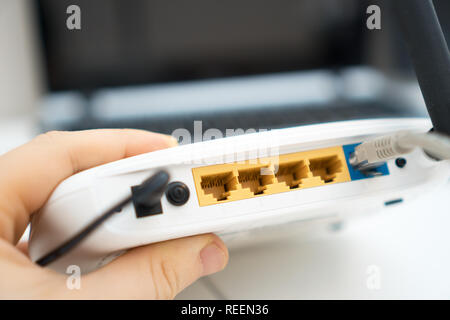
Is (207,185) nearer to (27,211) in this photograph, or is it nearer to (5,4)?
(27,211)

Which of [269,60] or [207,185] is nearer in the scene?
[207,185]

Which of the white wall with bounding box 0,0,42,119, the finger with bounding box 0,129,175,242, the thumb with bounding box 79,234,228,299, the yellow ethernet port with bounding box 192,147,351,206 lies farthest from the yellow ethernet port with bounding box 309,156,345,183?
the white wall with bounding box 0,0,42,119

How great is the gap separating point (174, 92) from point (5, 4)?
55 cm

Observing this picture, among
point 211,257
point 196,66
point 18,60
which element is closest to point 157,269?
point 211,257

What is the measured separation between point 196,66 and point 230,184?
2.40ft

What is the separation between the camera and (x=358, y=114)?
90cm

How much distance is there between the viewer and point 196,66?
0.99 metres

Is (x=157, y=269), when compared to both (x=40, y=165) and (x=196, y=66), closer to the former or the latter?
(x=40, y=165)

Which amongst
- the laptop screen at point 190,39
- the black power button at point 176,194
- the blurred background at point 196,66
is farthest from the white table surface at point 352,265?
the laptop screen at point 190,39

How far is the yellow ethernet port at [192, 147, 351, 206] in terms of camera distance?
1.04ft

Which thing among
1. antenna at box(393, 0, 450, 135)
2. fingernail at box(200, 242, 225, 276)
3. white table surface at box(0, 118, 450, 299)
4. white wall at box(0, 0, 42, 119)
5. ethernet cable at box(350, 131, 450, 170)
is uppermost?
white wall at box(0, 0, 42, 119)

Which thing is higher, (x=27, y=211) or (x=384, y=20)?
(x=384, y=20)

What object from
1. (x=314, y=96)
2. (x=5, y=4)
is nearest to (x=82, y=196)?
(x=314, y=96)

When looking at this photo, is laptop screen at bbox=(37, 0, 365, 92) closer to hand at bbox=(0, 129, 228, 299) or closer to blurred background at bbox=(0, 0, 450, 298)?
blurred background at bbox=(0, 0, 450, 298)
